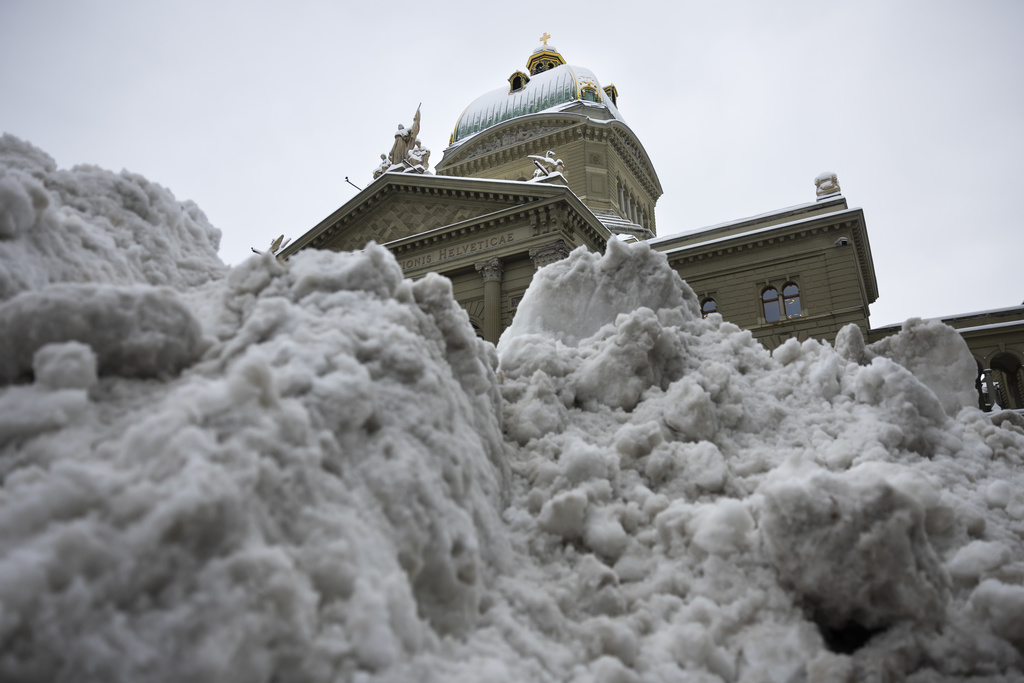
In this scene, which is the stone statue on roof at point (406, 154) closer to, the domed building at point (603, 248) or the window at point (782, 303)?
the domed building at point (603, 248)

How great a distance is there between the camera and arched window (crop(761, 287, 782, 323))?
78.4 ft

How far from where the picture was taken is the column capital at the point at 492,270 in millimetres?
22297

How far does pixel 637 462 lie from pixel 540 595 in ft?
2.78

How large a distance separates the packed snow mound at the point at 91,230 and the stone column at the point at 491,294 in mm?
18663

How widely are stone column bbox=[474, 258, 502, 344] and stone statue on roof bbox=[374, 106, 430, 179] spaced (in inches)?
229

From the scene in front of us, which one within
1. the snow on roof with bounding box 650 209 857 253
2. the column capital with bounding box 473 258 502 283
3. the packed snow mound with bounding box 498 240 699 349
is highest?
the snow on roof with bounding box 650 209 857 253

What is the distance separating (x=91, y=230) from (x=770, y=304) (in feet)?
80.6

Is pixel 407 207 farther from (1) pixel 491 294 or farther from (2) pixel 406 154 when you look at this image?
(1) pixel 491 294

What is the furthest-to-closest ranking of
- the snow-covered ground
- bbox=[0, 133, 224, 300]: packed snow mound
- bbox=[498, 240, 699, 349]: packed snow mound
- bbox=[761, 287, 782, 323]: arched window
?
bbox=[761, 287, 782, 323]: arched window → bbox=[498, 240, 699, 349]: packed snow mound → bbox=[0, 133, 224, 300]: packed snow mound → the snow-covered ground

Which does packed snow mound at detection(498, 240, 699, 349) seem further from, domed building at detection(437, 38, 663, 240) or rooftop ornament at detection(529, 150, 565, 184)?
domed building at detection(437, 38, 663, 240)

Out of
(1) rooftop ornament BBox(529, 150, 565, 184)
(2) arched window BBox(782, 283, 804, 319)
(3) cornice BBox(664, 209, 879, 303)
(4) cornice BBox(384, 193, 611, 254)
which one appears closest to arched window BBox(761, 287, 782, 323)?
(2) arched window BBox(782, 283, 804, 319)

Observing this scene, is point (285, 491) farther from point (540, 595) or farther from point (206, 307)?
point (206, 307)

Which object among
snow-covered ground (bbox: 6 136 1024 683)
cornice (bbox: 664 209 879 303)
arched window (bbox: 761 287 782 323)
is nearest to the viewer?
snow-covered ground (bbox: 6 136 1024 683)

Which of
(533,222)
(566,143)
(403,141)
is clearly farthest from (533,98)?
(533,222)
